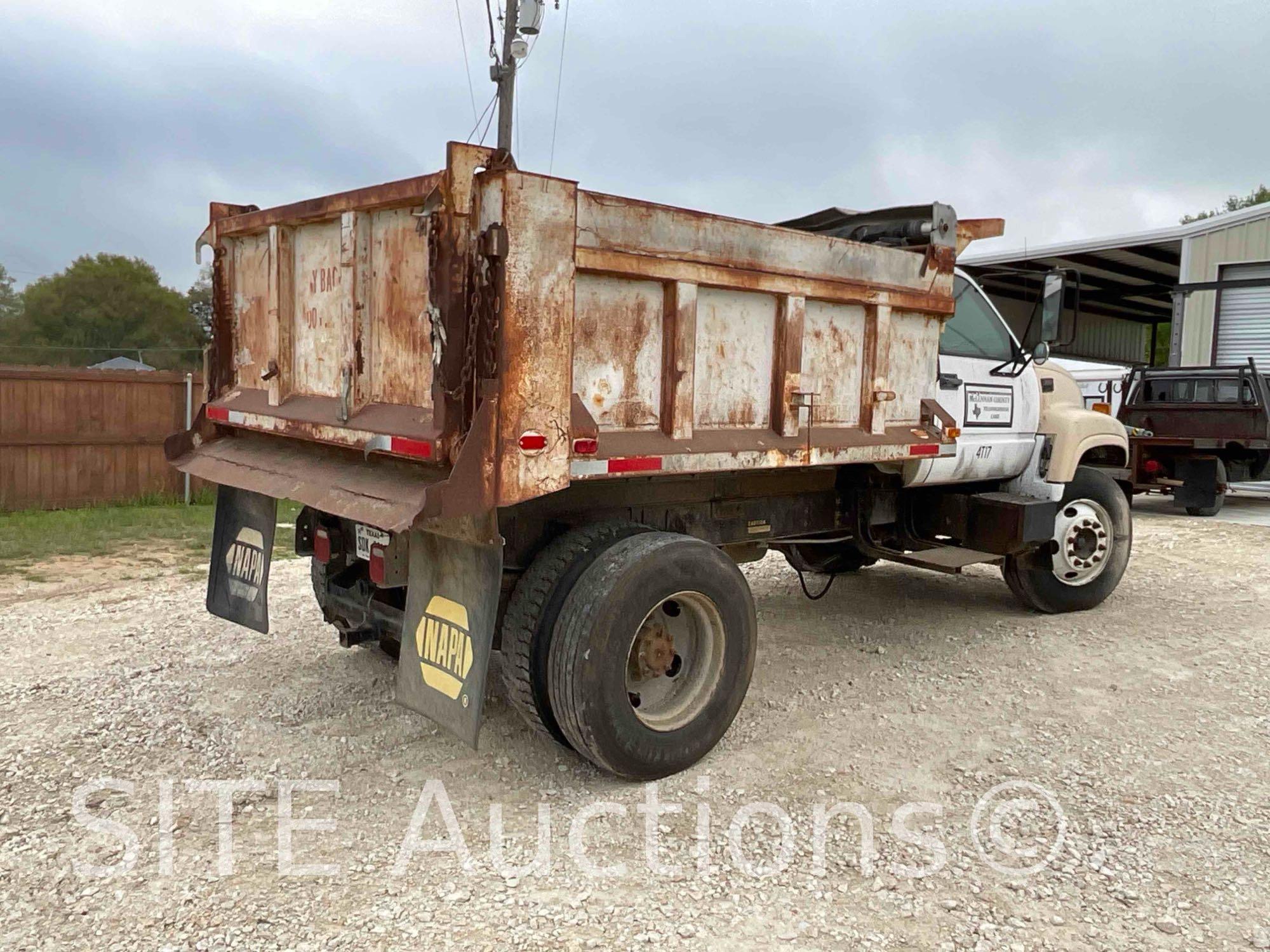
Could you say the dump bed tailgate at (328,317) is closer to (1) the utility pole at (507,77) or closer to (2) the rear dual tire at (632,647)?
(2) the rear dual tire at (632,647)

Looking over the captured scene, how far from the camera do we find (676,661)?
439 cm

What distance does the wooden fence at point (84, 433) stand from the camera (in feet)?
35.9

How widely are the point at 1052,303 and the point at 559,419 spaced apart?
3.33 m

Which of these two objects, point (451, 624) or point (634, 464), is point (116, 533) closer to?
point (451, 624)

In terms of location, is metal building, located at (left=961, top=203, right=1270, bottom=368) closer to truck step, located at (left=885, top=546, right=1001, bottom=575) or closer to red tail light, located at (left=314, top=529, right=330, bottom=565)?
truck step, located at (left=885, top=546, right=1001, bottom=575)

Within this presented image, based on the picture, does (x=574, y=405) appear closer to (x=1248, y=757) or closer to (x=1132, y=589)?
(x=1248, y=757)

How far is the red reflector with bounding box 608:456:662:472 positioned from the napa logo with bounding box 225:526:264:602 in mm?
2174

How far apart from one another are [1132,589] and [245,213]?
694 centimetres

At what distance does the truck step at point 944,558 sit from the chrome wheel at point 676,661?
2.02m

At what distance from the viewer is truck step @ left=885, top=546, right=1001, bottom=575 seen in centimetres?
580

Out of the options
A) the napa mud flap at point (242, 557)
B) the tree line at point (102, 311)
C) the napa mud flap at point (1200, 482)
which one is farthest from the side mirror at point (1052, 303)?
the tree line at point (102, 311)

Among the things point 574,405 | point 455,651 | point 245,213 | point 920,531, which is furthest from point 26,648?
point 920,531

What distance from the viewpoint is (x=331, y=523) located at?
4.60m

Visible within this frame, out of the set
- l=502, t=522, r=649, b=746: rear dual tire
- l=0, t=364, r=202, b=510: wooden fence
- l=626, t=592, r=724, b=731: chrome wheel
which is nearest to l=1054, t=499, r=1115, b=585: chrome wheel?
l=626, t=592, r=724, b=731: chrome wheel
